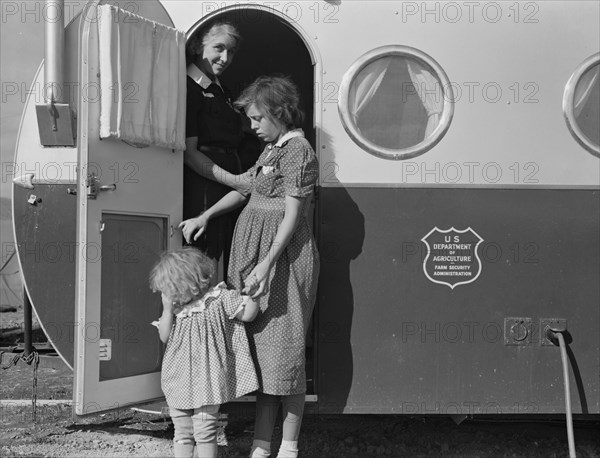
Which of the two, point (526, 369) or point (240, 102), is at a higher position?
point (240, 102)

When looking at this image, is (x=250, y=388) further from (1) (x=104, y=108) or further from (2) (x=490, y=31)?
(2) (x=490, y=31)

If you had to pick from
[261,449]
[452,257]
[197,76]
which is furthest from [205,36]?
[261,449]

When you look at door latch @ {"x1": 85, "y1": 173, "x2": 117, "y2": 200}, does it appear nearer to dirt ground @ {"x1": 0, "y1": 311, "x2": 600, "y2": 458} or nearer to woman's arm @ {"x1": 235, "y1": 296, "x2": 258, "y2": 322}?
woman's arm @ {"x1": 235, "y1": 296, "x2": 258, "y2": 322}

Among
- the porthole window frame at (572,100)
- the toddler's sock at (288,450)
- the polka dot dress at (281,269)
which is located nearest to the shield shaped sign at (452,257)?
the polka dot dress at (281,269)

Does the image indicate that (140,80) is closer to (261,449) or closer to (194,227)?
(194,227)

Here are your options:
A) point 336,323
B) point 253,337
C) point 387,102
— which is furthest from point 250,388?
point 387,102

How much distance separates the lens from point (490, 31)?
428cm

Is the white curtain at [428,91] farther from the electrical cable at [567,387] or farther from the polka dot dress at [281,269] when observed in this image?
the electrical cable at [567,387]

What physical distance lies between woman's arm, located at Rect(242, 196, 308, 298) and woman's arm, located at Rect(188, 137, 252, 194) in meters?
0.53

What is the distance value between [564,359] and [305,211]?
166 cm

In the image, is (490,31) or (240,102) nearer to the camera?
(240,102)

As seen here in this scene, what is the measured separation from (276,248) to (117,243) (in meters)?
0.85

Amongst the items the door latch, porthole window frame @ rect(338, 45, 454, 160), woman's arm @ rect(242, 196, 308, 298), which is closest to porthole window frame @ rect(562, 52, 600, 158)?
porthole window frame @ rect(338, 45, 454, 160)

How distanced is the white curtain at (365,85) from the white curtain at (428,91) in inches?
6.1
